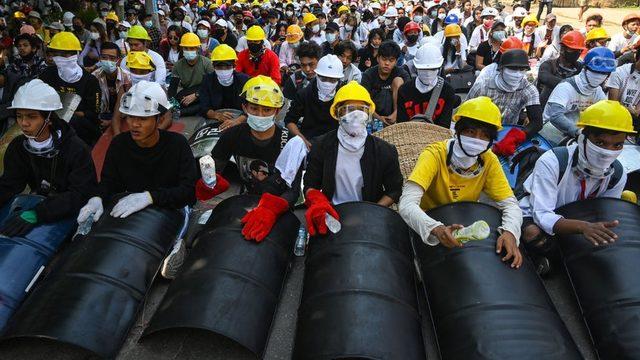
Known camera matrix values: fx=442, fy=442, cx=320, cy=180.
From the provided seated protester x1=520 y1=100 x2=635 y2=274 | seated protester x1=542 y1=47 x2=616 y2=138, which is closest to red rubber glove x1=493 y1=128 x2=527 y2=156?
seated protester x1=542 y1=47 x2=616 y2=138

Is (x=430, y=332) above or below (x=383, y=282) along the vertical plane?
below

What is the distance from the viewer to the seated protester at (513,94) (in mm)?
4523

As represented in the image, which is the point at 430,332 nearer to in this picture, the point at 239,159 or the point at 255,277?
the point at 255,277

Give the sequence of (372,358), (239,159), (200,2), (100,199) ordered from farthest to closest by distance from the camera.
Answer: (200,2) → (239,159) → (100,199) → (372,358)

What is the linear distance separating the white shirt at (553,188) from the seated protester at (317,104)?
239 cm

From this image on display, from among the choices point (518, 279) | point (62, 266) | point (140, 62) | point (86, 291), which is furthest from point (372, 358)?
point (140, 62)

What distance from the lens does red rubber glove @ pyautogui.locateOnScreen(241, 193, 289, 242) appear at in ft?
9.43

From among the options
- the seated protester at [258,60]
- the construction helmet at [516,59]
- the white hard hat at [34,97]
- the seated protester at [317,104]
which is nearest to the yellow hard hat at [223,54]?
the seated protester at [258,60]

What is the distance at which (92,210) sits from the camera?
3377mm

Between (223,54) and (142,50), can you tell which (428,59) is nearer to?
(223,54)

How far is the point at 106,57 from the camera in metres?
5.94

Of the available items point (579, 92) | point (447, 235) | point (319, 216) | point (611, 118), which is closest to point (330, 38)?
point (579, 92)

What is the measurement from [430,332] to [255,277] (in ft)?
4.15

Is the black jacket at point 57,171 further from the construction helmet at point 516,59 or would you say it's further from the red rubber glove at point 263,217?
the construction helmet at point 516,59
